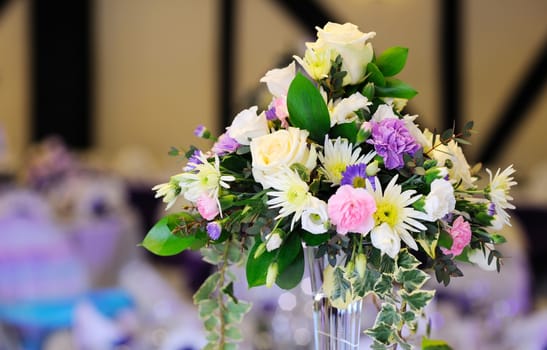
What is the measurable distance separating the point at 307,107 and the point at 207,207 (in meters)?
0.19

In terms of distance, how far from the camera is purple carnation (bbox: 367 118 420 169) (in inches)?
35.4

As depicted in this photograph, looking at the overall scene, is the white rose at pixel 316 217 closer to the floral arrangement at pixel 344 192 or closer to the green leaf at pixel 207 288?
the floral arrangement at pixel 344 192

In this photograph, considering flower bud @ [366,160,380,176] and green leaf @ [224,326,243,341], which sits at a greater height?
flower bud @ [366,160,380,176]

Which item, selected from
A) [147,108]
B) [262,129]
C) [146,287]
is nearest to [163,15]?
[147,108]

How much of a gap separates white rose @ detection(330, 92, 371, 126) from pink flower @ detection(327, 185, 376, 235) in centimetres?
13

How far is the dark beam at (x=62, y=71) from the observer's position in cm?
931

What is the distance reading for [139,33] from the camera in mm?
9945

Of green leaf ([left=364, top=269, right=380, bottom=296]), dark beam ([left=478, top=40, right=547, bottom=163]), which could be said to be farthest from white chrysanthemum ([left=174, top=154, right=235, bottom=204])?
dark beam ([left=478, top=40, right=547, bottom=163])

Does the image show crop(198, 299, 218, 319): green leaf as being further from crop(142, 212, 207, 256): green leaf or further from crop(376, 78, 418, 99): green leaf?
crop(376, 78, 418, 99): green leaf

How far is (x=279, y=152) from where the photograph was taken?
2.92 feet

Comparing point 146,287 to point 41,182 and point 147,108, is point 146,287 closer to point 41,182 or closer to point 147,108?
point 41,182

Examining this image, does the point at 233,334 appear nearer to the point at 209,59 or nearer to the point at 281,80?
the point at 281,80

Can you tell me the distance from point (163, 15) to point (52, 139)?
91.5 inches

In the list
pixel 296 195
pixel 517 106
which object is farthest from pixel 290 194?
pixel 517 106
